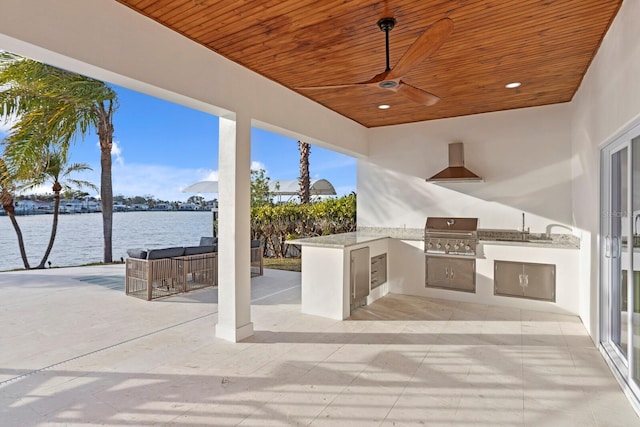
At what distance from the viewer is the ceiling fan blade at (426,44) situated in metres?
2.13

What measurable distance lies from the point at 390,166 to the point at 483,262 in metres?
2.22

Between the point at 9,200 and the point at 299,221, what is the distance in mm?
7461

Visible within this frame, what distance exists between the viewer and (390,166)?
6.24m

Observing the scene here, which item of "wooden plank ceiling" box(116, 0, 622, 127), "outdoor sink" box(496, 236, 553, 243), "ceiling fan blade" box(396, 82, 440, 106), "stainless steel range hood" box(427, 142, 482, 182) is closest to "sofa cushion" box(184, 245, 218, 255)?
"wooden plank ceiling" box(116, 0, 622, 127)

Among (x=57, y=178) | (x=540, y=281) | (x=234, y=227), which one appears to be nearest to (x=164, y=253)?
(x=234, y=227)

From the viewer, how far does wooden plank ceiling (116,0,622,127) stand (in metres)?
2.58

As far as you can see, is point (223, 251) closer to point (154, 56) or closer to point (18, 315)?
point (154, 56)

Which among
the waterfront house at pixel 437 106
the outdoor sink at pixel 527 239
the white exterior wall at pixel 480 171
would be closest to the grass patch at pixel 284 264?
the white exterior wall at pixel 480 171

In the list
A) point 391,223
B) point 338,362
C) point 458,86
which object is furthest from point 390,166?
point 338,362

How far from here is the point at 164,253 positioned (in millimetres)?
5379

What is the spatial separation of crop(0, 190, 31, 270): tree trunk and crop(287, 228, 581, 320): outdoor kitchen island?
8721 millimetres

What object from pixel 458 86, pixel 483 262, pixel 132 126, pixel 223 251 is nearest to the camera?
pixel 223 251

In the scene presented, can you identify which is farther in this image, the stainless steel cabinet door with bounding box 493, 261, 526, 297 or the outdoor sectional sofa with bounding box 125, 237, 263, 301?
the outdoor sectional sofa with bounding box 125, 237, 263, 301

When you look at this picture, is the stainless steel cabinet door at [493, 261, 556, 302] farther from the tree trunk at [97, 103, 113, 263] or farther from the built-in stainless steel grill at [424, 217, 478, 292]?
the tree trunk at [97, 103, 113, 263]
